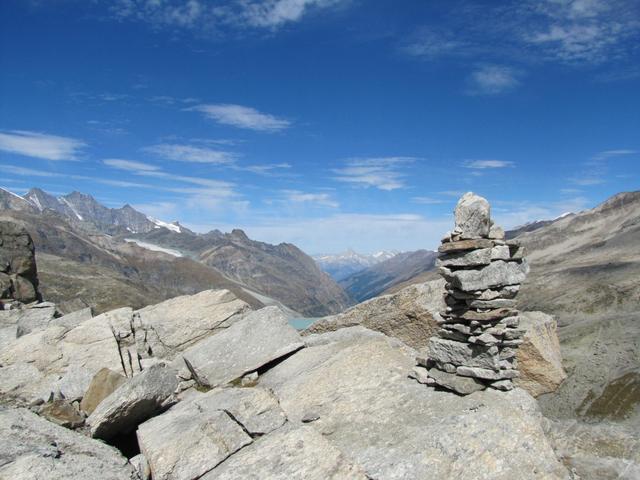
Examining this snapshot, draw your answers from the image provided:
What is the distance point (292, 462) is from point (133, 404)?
7452 mm

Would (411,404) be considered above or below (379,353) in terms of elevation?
below

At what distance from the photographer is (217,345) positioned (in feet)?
76.3

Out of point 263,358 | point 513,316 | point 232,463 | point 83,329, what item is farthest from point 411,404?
point 83,329

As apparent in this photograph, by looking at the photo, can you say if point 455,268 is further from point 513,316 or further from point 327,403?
point 327,403

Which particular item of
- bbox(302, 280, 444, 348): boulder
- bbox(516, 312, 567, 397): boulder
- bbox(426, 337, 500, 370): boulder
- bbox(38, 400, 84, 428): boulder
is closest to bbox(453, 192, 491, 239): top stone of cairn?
bbox(426, 337, 500, 370): boulder

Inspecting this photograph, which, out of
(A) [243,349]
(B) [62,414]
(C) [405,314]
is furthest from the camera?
(C) [405,314]

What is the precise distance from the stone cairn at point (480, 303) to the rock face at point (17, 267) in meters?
54.5

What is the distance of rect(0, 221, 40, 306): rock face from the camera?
59281mm

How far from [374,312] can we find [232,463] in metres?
14.4

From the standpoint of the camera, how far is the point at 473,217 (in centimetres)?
1653

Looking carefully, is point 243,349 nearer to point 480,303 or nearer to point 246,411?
point 246,411

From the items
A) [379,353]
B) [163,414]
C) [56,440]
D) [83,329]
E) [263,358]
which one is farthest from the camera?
[83,329]

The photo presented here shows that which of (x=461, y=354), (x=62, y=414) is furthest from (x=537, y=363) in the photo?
(x=62, y=414)

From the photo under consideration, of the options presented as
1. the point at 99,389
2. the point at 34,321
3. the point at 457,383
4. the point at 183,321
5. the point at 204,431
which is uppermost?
the point at 34,321
